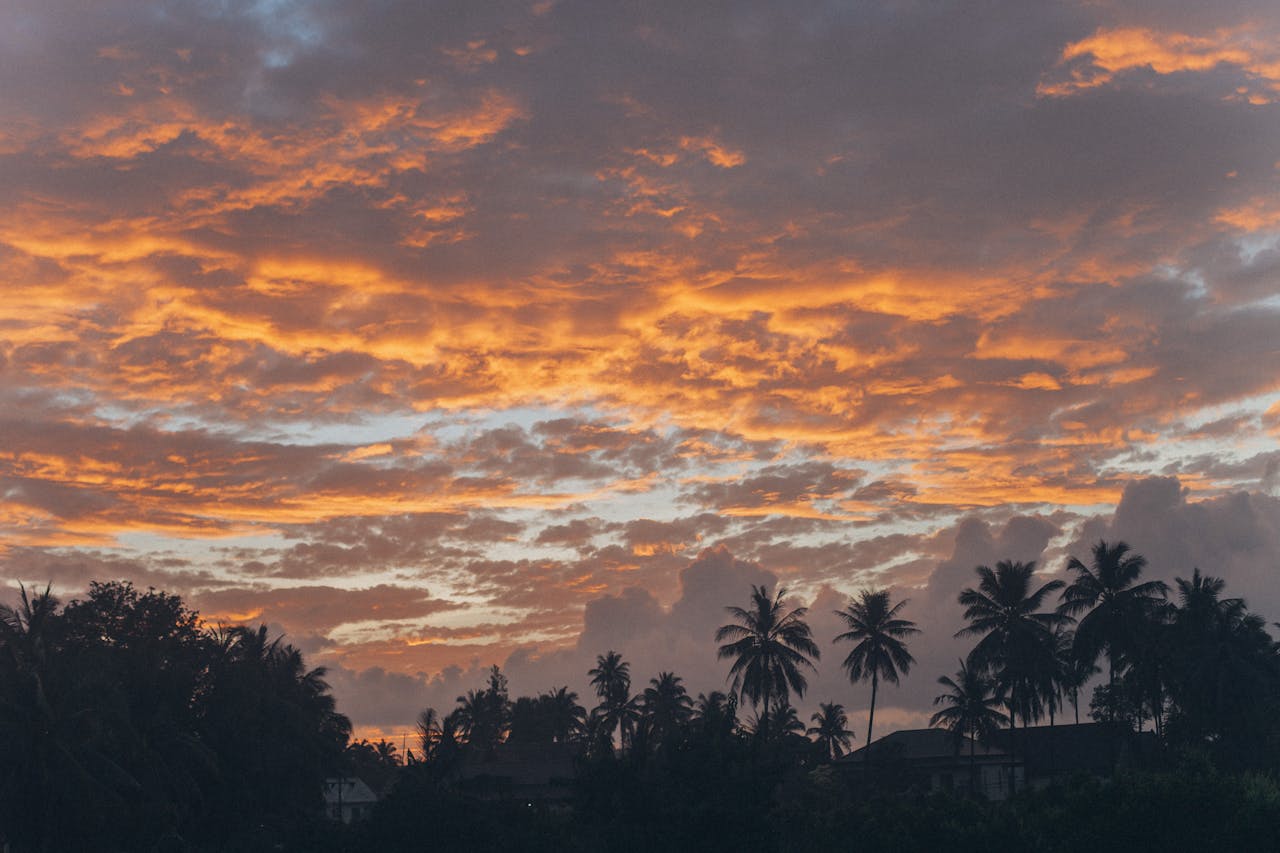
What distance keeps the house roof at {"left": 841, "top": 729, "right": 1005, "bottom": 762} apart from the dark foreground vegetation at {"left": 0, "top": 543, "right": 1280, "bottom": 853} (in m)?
0.68

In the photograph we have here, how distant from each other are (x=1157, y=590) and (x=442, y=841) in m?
46.5

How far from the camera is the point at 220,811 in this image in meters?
58.8

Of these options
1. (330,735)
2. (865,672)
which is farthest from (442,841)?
(865,672)

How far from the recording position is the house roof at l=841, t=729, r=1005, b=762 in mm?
79625

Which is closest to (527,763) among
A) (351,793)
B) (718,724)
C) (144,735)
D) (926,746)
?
(351,793)

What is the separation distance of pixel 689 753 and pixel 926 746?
46.8 meters

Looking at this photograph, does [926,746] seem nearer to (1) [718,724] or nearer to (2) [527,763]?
(2) [527,763]

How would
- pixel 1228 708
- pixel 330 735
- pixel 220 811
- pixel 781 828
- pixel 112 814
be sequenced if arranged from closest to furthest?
pixel 781 828 → pixel 112 814 → pixel 220 811 → pixel 1228 708 → pixel 330 735

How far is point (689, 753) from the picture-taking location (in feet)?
131

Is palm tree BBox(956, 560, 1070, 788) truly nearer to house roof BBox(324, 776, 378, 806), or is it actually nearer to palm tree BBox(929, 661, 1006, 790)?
palm tree BBox(929, 661, 1006, 790)

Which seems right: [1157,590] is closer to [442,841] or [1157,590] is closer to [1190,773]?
[1190,773]

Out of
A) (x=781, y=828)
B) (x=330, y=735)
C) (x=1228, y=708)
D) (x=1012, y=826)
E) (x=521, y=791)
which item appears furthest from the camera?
(x=521, y=791)

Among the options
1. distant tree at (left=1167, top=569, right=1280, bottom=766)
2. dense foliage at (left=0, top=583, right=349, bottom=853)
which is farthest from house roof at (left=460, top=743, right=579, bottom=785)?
distant tree at (left=1167, top=569, right=1280, bottom=766)

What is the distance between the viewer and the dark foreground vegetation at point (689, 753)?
39094 millimetres
